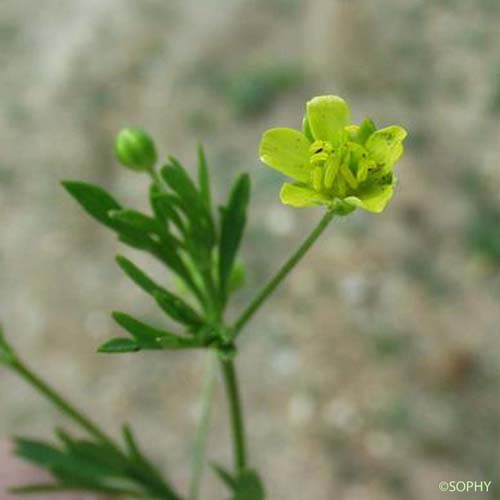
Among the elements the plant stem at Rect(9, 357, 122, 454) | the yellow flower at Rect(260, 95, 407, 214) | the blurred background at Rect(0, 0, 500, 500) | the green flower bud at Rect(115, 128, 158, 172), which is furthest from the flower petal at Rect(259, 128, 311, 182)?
A: the blurred background at Rect(0, 0, 500, 500)

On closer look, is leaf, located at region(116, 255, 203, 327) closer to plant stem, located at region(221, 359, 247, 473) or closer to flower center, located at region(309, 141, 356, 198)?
plant stem, located at region(221, 359, 247, 473)

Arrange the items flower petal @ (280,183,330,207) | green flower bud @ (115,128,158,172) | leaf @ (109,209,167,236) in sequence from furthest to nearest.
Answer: green flower bud @ (115,128,158,172) < leaf @ (109,209,167,236) < flower petal @ (280,183,330,207)

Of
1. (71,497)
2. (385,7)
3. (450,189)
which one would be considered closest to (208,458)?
(71,497)

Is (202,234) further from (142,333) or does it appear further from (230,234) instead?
(142,333)

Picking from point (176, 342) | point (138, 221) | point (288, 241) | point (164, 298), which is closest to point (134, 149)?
point (138, 221)

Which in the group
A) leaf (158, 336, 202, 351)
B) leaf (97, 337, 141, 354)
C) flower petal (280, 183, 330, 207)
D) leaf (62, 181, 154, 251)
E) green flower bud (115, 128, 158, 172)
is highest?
green flower bud (115, 128, 158, 172)

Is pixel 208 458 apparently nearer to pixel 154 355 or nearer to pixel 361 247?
pixel 154 355
